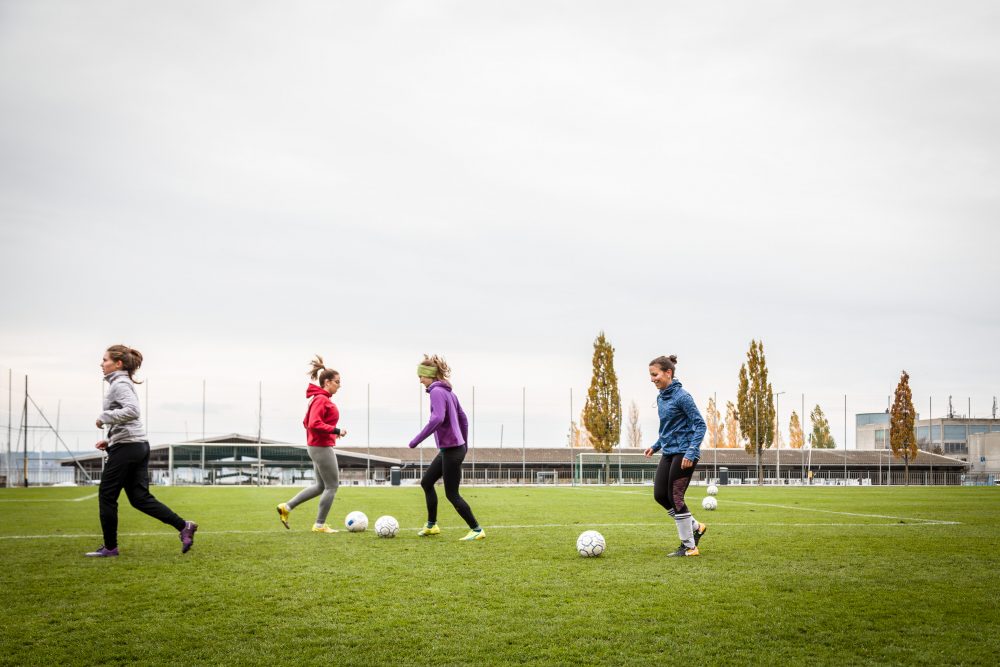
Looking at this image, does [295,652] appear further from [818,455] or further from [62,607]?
[818,455]

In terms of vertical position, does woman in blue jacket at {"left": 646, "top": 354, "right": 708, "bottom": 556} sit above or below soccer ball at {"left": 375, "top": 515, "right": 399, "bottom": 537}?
above

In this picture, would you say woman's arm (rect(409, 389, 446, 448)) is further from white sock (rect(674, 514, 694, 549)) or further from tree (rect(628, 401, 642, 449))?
tree (rect(628, 401, 642, 449))

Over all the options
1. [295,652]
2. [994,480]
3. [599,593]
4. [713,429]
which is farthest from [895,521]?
[713,429]

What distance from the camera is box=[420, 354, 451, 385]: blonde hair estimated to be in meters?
9.75

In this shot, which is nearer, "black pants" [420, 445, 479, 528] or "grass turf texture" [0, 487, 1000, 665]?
"grass turf texture" [0, 487, 1000, 665]

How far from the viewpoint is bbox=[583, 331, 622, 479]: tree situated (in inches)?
2295

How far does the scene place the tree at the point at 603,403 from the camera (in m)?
58.3

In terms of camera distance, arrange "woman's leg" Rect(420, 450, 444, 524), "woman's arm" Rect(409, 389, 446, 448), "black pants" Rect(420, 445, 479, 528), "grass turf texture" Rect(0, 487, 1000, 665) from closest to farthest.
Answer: "grass turf texture" Rect(0, 487, 1000, 665)
"woman's arm" Rect(409, 389, 446, 448)
"black pants" Rect(420, 445, 479, 528)
"woman's leg" Rect(420, 450, 444, 524)

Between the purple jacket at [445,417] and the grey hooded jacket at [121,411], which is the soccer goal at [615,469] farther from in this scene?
the grey hooded jacket at [121,411]

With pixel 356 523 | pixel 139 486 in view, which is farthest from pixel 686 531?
pixel 139 486

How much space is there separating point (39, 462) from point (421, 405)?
26.1 m

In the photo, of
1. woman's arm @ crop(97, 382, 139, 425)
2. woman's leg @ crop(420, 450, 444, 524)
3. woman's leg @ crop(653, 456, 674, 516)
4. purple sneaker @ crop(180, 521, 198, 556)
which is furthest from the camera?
woman's leg @ crop(420, 450, 444, 524)

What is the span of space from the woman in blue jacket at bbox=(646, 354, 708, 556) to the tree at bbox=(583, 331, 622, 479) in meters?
50.1

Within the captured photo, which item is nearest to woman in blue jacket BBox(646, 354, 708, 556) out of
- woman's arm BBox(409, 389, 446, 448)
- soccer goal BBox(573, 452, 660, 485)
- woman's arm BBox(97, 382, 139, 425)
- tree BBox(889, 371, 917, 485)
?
woman's arm BBox(409, 389, 446, 448)
